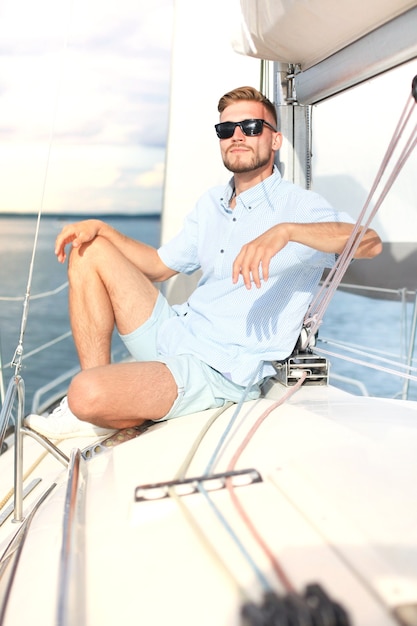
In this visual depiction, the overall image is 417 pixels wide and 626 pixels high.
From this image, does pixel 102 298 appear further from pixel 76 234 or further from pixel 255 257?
pixel 255 257

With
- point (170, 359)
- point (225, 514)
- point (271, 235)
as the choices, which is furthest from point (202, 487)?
point (170, 359)

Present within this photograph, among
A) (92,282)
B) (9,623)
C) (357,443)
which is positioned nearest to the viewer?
(9,623)

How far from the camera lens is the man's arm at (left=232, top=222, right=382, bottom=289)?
115 centimetres

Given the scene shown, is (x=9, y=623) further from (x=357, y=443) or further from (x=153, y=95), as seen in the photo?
(x=153, y=95)

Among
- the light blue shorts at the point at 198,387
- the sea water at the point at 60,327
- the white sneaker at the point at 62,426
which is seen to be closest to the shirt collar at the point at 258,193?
the light blue shorts at the point at 198,387

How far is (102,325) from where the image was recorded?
5.33 ft

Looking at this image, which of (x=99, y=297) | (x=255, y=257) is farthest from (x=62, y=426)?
(x=255, y=257)

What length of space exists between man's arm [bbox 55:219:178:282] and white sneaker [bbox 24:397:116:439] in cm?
34

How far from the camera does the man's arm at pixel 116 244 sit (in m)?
1.67

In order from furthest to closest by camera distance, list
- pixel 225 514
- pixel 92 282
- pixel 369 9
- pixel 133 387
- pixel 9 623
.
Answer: pixel 92 282, pixel 133 387, pixel 369 9, pixel 225 514, pixel 9 623

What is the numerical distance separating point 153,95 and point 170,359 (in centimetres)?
1434

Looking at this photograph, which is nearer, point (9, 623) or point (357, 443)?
point (9, 623)

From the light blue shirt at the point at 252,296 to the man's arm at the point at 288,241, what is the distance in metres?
0.09

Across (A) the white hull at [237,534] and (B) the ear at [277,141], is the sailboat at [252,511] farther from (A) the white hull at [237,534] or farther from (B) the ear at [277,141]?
(B) the ear at [277,141]
